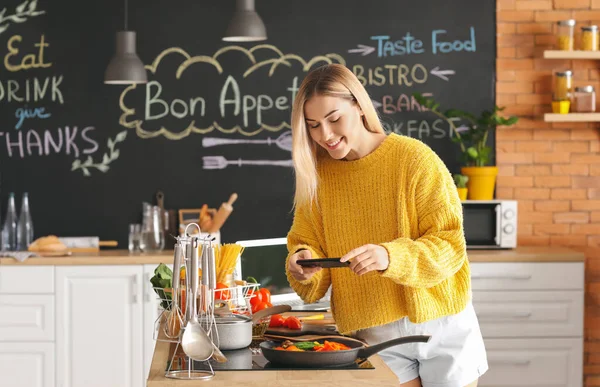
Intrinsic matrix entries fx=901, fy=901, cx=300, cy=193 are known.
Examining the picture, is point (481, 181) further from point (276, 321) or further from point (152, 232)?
point (276, 321)

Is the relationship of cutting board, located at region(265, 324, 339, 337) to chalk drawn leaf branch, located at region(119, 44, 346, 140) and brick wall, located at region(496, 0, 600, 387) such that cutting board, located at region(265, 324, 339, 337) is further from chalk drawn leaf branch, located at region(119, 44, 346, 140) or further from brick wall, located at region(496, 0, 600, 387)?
brick wall, located at region(496, 0, 600, 387)

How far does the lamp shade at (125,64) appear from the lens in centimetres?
481

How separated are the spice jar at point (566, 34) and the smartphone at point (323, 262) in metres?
3.42

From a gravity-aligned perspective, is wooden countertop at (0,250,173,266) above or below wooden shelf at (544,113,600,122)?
Result: below

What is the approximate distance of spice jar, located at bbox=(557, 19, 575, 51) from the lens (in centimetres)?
521

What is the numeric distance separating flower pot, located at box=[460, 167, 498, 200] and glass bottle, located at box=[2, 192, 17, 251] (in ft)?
8.71

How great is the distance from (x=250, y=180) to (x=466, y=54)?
152cm

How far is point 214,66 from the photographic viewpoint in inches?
214

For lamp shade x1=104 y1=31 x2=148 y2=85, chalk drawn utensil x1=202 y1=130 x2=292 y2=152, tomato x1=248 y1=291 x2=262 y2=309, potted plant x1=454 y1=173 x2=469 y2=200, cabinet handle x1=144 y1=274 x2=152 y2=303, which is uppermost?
lamp shade x1=104 y1=31 x2=148 y2=85

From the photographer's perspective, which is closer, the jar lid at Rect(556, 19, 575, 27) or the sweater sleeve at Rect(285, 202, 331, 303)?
the sweater sleeve at Rect(285, 202, 331, 303)

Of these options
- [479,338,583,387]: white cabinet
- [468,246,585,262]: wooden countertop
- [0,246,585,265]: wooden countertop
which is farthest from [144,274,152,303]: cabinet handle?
[479,338,583,387]: white cabinet

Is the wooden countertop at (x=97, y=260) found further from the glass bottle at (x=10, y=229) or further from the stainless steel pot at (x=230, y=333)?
the stainless steel pot at (x=230, y=333)

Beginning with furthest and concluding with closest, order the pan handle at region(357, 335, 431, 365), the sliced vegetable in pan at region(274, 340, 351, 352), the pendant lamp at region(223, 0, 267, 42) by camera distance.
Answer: the pendant lamp at region(223, 0, 267, 42), the sliced vegetable in pan at region(274, 340, 351, 352), the pan handle at region(357, 335, 431, 365)

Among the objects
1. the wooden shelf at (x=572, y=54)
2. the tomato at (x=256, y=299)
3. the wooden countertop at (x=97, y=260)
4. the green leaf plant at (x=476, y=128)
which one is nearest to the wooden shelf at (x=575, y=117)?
the green leaf plant at (x=476, y=128)
